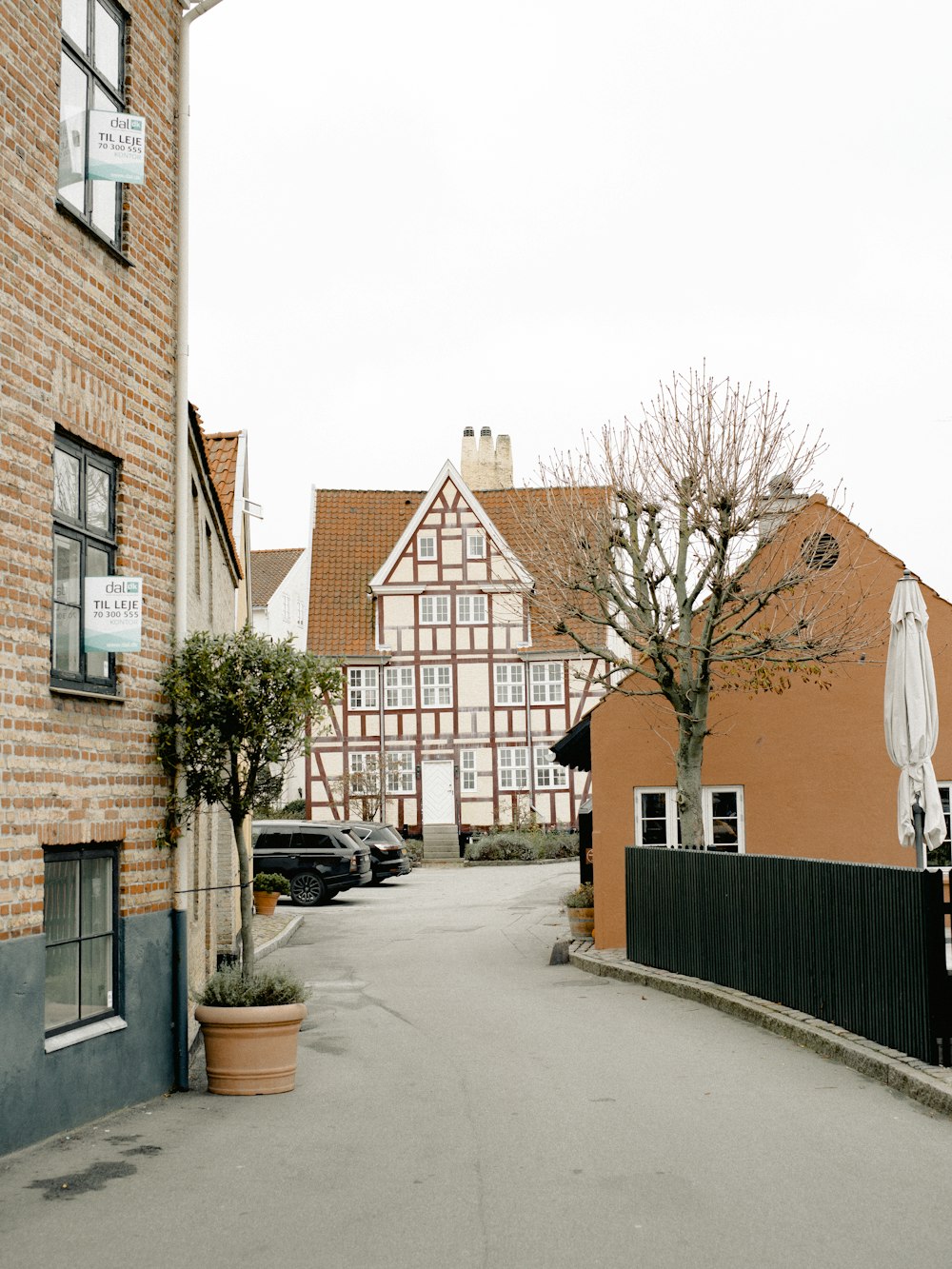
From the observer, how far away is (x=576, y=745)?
22719 mm

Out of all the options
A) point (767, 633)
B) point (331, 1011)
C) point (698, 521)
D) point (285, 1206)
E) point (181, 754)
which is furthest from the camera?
point (767, 633)

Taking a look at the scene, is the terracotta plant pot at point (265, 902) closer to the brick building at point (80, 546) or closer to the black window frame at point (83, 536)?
the brick building at point (80, 546)

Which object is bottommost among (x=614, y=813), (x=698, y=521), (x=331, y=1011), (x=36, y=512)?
(x=331, y=1011)

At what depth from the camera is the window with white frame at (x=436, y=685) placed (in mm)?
48812

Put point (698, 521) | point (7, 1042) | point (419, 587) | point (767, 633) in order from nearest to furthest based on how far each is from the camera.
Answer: point (7, 1042), point (698, 521), point (767, 633), point (419, 587)

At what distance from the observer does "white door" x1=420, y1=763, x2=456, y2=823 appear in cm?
4803

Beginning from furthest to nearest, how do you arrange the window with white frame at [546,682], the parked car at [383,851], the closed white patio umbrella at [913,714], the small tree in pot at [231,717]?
the window with white frame at [546,682]
the parked car at [383,851]
the closed white patio umbrella at [913,714]
the small tree in pot at [231,717]

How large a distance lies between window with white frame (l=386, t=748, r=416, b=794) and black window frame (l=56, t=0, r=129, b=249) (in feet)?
126

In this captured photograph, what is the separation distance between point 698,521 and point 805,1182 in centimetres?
1129

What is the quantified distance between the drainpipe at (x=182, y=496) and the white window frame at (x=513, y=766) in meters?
37.4

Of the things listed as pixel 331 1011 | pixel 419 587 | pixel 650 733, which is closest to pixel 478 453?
pixel 419 587

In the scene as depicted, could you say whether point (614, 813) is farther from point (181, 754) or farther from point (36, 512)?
point (36, 512)

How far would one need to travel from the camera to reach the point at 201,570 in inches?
656

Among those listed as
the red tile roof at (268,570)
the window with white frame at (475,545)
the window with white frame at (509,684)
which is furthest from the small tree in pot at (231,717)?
the red tile roof at (268,570)
